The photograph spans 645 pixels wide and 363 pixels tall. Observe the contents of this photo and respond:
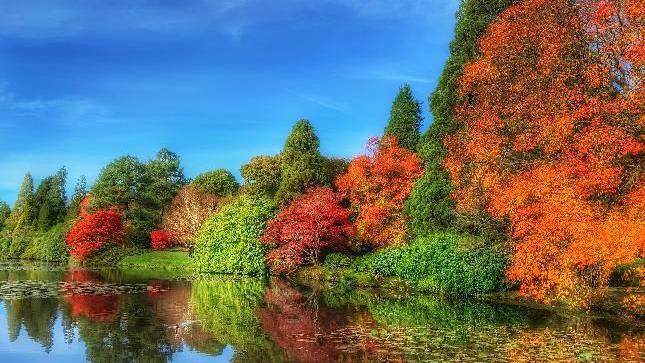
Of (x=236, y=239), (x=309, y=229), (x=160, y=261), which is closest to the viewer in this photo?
(x=309, y=229)

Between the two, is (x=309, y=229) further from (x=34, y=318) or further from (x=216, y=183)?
(x=216, y=183)

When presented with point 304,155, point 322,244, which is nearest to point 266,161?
point 304,155

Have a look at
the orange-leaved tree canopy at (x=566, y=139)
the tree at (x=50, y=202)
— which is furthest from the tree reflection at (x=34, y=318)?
the tree at (x=50, y=202)

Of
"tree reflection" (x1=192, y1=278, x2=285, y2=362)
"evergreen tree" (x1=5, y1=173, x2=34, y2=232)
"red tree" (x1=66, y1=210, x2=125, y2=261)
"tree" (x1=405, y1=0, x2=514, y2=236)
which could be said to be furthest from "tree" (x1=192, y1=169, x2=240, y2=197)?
"tree" (x1=405, y1=0, x2=514, y2=236)

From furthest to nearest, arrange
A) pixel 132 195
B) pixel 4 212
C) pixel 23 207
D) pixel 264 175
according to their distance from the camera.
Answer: pixel 4 212 → pixel 23 207 → pixel 132 195 → pixel 264 175

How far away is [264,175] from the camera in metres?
50.0

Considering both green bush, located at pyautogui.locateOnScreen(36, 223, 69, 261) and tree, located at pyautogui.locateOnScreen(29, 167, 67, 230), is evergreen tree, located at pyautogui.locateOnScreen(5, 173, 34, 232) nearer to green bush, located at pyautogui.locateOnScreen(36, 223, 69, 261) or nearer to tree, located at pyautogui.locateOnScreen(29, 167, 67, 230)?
tree, located at pyautogui.locateOnScreen(29, 167, 67, 230)

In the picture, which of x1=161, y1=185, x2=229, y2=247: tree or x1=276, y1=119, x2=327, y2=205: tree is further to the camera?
x1=161, y1=185, x2=229, y2=247: tree

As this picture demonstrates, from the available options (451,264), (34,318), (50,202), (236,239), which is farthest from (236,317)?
(50,202)

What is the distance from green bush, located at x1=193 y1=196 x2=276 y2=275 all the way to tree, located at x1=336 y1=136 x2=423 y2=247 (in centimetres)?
867

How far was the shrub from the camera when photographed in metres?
59.5

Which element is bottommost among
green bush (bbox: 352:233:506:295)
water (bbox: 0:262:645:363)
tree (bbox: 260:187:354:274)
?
water (bbox: 0:262:645:363)

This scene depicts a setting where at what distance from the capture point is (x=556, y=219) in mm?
19109

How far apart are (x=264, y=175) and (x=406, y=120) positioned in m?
14.2
